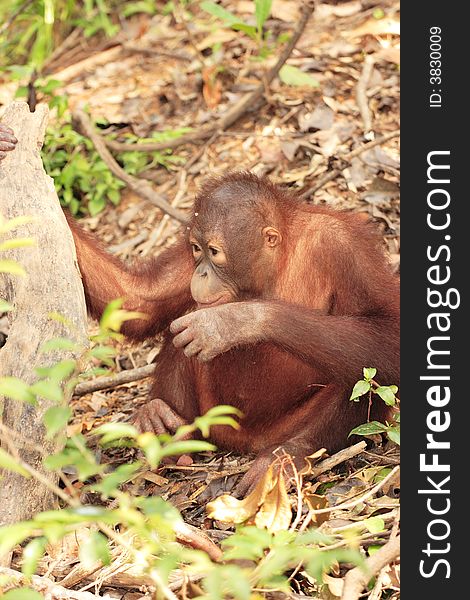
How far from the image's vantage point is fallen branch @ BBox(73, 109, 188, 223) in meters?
6.06

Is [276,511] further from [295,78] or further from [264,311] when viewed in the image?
[295,78]

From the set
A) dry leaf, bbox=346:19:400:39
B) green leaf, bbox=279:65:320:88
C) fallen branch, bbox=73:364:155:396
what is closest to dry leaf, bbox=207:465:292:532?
fallen branch, bbox=73:364:155:396

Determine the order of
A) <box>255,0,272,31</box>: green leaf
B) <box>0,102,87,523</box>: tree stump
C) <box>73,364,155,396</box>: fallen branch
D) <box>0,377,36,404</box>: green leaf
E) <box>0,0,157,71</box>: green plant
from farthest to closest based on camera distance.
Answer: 1. <box>0,0,157,71</box>: green plant
2. <box>255,0,272,31</box>: green leaf
3. <box>73,364,155,396</box>: fallen branch
4. <box>0,102,87,523</box>: tree stump
5. <box>0,377,36,404</box>: green leaf

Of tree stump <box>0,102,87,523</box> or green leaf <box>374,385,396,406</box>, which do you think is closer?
Result: tree stump <box>0,102,87,523</box>

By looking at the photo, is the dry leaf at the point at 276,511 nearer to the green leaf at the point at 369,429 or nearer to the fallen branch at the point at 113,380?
the green leaf at the point at 369,429

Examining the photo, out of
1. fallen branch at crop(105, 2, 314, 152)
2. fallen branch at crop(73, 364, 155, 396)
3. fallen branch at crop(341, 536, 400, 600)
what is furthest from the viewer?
fallen branch at crop(105, 2, 314, 152)

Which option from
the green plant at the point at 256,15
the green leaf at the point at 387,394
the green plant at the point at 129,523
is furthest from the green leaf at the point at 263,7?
the green plant at the point at 129,523

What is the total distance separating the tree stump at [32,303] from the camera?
11.6 ft

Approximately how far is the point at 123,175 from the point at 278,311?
8.50ft

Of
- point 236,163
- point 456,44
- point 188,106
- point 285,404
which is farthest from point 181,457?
point 188,106

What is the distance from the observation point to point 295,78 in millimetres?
6770

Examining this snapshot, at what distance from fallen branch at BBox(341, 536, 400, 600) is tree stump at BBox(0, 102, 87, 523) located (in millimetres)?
1165

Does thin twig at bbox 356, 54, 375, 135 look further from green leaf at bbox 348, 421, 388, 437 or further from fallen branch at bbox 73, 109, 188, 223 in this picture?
green leaf at bbox 348, 421, 388, 437

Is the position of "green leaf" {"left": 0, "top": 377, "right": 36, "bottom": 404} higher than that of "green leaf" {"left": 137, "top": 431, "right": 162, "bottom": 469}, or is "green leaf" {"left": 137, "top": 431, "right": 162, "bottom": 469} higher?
"green leaf" {"left": 0, "top": 377, "right": 36, "bottom": 404}
